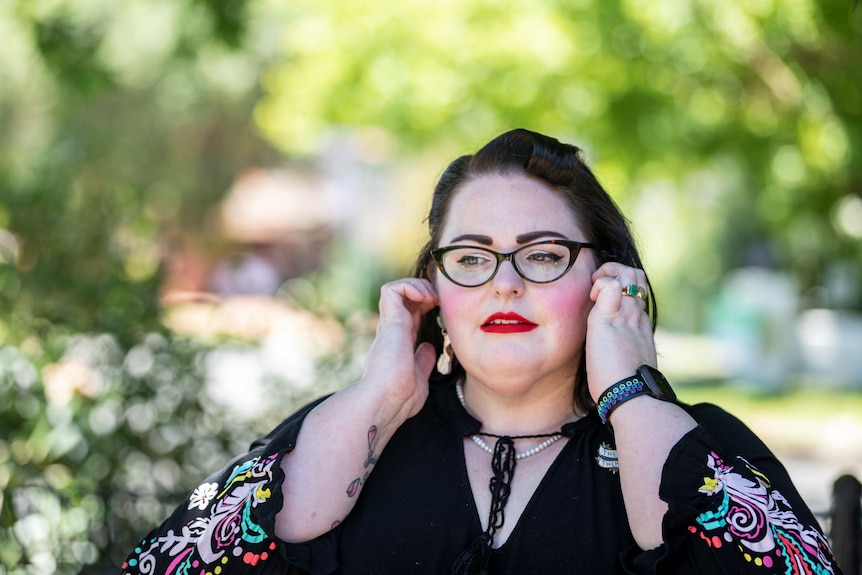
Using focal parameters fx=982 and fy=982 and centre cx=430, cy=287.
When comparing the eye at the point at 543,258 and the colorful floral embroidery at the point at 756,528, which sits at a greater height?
the eye at the point at 543,258

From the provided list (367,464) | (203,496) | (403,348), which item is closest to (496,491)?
(367,464)

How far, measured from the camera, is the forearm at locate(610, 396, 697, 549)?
204 centimetres

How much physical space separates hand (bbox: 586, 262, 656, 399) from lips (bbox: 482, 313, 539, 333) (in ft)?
0.47

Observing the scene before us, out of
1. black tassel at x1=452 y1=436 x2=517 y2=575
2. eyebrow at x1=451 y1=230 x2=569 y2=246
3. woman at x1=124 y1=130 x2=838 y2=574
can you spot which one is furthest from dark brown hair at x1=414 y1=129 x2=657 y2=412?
black tassel at x1=452 y1=436 x2=517 y2=575

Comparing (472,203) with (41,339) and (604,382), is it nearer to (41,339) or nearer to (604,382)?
(604,382)

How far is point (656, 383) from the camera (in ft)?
7.09

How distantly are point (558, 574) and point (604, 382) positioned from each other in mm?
433

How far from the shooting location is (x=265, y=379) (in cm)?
479

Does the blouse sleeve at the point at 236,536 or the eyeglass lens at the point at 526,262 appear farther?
the eyeglass lens at the point at 526,262

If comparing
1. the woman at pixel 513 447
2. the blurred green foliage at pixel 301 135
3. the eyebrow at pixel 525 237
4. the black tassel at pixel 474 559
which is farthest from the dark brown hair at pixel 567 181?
the blurred green foliage at pixel 301 135

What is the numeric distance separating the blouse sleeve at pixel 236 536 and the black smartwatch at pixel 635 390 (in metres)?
0.70

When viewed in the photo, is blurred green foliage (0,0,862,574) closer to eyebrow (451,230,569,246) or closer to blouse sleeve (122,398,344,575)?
eyebrow (451,230,569,246)

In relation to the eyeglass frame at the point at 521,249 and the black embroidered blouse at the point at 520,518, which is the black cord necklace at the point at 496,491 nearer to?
the black embroidered blouse at the point at 520,518

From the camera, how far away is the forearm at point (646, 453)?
6.69 feet
